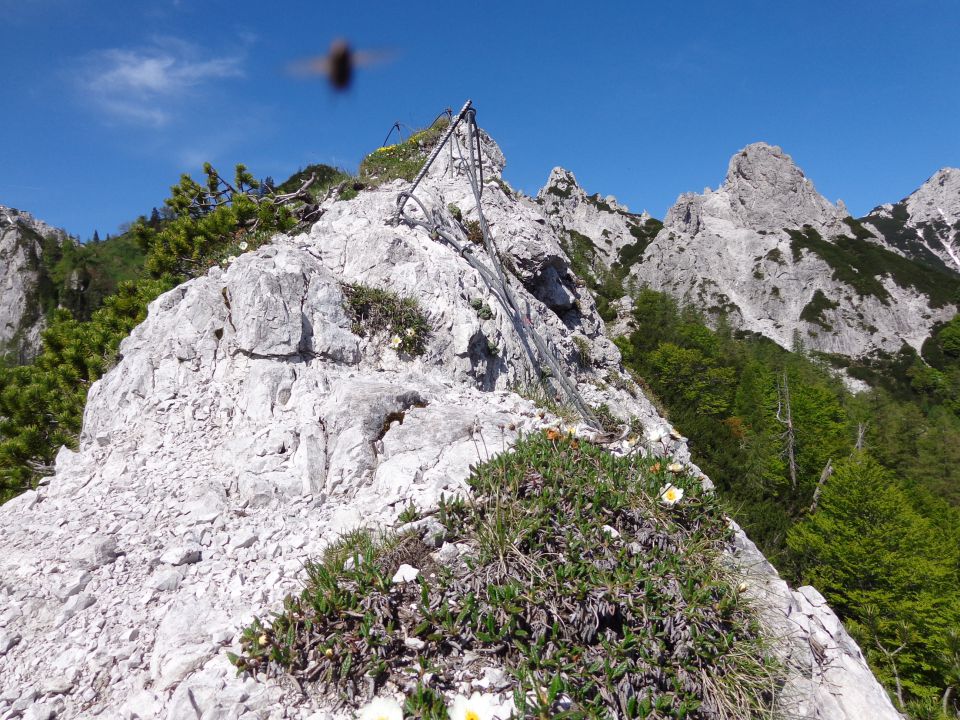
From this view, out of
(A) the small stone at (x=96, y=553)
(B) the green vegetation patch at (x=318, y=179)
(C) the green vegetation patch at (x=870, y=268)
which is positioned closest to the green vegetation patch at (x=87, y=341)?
(B) the green vegetation patch at (x=318, y=179)

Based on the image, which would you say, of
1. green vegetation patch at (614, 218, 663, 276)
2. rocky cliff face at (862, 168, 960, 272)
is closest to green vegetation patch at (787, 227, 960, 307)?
green vegetation patch at (614, 218, 663, 276)

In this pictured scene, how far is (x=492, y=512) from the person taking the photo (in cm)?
365

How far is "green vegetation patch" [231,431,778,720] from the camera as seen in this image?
8.74ft

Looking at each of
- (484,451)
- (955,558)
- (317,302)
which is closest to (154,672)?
(484,451)

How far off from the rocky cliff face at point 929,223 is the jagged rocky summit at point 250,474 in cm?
13651

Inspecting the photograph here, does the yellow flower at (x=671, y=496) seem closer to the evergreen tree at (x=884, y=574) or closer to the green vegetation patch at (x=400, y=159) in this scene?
the green vegetation patch at (x=400, y=159)

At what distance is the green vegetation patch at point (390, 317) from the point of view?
23.0ft

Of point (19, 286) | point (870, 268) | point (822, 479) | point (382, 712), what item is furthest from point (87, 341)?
point (19, 286)

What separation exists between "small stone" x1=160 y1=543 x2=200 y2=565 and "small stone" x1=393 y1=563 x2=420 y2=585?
73.6 inches

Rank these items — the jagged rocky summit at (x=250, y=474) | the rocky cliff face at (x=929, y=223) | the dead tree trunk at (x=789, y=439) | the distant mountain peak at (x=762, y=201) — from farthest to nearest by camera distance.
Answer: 1. the rocky cliff face at (x=929, y=223)
2. the distant mountain peak at (x=762, y=201)
3. the dead tree trunk at (x=789, y=439)
4. the jagged rocky summit at (x=250, y=474)

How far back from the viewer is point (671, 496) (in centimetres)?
377

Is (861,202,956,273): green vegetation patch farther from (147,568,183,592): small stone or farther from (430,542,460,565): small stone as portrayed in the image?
(147,568,183,592): small stone

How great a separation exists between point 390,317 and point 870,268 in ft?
317

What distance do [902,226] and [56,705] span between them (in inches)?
6872
